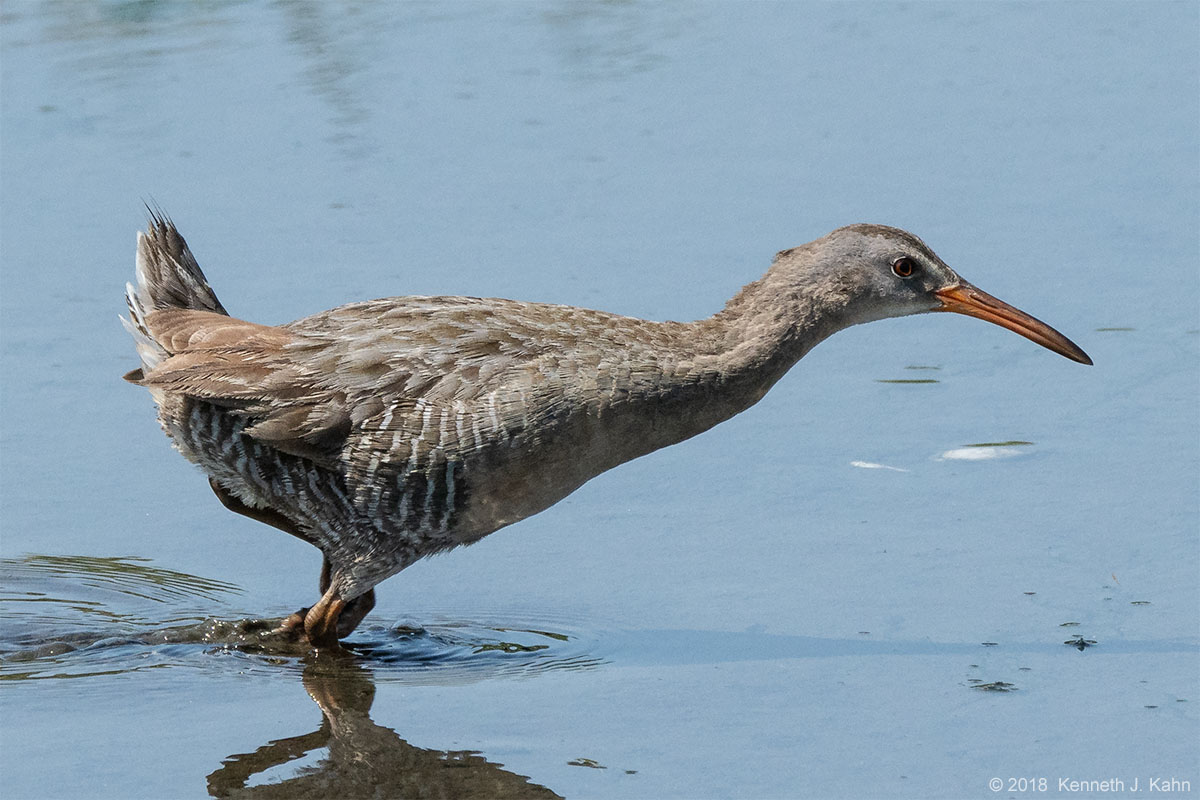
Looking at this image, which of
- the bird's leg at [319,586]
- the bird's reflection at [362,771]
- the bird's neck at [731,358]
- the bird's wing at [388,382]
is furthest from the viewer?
the bird's leg at [319,586]

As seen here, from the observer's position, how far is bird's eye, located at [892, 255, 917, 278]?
631 cm

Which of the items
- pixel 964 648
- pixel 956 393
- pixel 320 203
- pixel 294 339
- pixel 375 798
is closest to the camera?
pixel 375 798

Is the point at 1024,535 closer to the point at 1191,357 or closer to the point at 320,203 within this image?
the point at 1191,357

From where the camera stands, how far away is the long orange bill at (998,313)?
21.2 feet

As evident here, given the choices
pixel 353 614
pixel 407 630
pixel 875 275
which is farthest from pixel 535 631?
pixel 875 275

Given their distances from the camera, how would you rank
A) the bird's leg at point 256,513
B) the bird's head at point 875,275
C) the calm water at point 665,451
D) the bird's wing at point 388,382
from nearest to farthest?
1. the calm water at point 665,451
2. the bird's wing at point 388,382
3. the bird's head at point 875,275
4. the bird's leg at point 256,513

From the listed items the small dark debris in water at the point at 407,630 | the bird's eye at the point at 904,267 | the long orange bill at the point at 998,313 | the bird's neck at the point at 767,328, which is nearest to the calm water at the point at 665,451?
the small dark debris in water at the point at 407,630

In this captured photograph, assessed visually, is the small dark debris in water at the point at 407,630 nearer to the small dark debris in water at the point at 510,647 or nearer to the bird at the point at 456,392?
the bird at the point at 456,392

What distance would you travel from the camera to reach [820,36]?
12641 millimetres

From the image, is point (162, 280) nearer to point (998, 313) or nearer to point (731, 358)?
point (731, 358)

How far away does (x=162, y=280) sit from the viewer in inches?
263

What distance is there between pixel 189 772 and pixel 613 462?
5.68 feet

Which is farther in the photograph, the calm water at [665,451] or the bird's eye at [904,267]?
the bird's eye at [904,267]

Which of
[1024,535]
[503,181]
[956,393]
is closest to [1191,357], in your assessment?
[956,393]
